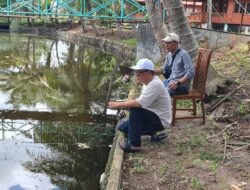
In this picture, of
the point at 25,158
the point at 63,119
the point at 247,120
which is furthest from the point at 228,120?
the point at 63,119

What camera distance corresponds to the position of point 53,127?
9297 millimetres

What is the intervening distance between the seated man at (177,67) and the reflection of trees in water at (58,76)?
4821 millimetres

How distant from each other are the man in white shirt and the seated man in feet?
2.76

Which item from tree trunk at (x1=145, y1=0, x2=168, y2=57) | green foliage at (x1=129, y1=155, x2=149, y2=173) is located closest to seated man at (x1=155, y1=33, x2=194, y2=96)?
green foliage at (x1=129, y1=155, x2=149, y2=173)

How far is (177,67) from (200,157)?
5.68 feet

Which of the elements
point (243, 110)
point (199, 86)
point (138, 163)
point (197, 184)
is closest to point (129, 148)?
point (138, 163)

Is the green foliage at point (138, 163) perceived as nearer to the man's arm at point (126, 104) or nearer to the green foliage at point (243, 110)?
the man's arm at point (126, 104)

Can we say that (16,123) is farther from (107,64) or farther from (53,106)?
(107,64)

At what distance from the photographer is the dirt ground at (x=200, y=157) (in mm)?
4656

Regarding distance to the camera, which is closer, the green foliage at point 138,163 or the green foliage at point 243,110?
the green foliage at point 138,163

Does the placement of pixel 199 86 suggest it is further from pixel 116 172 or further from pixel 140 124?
pixel 116 172

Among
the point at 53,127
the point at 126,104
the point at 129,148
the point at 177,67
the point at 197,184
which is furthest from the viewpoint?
the point at 53,127

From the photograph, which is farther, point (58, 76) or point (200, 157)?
point (58, 76)

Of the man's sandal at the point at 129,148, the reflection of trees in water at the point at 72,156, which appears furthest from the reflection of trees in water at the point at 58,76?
the man's sandal at the point at 129,148
